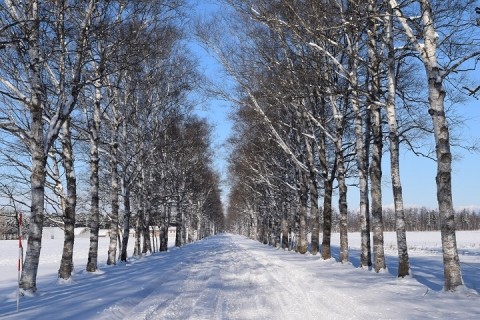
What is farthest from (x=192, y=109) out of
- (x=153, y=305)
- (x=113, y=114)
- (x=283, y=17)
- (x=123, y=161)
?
(x=153, y=305)

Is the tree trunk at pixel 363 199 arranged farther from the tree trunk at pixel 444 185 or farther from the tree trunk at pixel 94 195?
the tree trunk at pixel 94 195

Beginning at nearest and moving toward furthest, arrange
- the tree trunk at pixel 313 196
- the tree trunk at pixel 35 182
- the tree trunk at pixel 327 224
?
the tree trunk at pixel 35 182 < the tree trunk at pixel 327 224 < the tree trunk at pixel 313 196

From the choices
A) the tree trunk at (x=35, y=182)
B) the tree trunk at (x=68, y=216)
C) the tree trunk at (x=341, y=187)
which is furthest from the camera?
the tree trunk at (x=341, y=187)

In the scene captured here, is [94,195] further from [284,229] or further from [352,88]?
[284,229]

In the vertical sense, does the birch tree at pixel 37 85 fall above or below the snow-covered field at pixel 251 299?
above

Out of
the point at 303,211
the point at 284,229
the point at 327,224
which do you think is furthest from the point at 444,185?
the point at 284,229

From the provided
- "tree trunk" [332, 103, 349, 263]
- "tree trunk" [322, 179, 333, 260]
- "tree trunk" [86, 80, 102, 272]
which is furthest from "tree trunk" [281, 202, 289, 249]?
"tree trunk" [86, 80, 102, 272]

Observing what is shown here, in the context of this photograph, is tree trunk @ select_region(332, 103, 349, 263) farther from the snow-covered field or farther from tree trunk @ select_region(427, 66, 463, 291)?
tree trunk @ select_region(427, 66, 463, 291)

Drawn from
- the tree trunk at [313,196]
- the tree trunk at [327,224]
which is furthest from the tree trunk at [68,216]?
the tree trunk at [313,196]

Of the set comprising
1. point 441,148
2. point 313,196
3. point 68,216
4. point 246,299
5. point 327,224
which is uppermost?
point 441,148

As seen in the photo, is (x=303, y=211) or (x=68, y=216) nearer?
(x=68, y=216)

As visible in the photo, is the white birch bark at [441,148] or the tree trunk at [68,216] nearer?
the white birch bark at [441,148]

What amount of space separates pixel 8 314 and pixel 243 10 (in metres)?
9.28

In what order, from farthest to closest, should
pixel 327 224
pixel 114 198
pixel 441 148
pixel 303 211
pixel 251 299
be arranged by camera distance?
pixel 303 211 < pixel 327 224 < pixel 114 198 < pixel 251 299 < pixel 441 148
